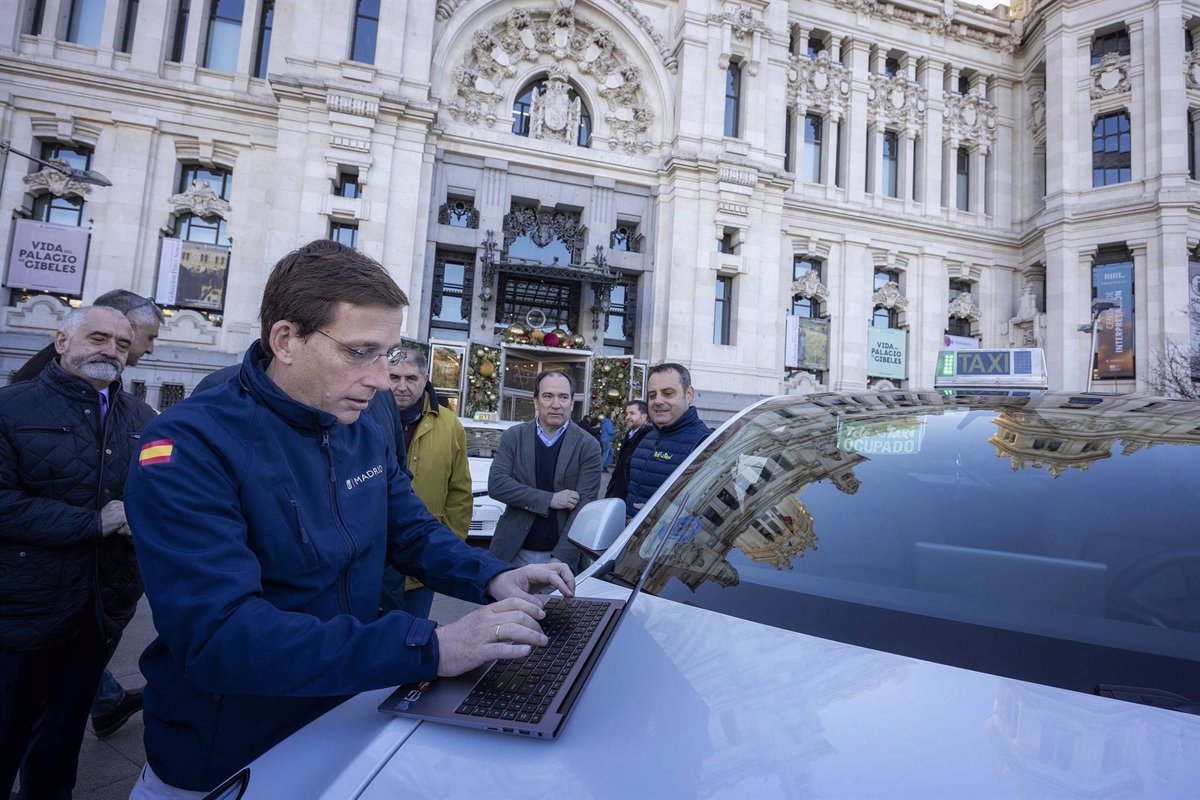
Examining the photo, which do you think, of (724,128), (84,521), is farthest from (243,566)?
(724,128)

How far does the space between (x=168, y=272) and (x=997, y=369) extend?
1844 cm

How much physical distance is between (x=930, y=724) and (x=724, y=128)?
20.3m

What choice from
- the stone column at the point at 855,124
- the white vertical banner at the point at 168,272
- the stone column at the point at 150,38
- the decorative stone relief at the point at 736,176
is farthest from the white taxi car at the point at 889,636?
the stone column at the point at 855,124

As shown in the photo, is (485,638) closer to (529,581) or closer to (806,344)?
(529,581)

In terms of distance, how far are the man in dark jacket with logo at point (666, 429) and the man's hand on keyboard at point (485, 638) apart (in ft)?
9.77

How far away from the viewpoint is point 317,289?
1388 mm

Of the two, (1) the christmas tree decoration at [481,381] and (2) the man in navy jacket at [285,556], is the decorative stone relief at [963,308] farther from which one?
(2) the man in navy jacket at [285,556]

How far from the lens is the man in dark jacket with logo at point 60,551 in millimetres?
2176

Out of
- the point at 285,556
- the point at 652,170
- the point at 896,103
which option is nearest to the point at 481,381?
the point at 652,170

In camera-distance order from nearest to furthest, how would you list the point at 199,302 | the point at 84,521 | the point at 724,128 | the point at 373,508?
the point at 373,508
the point at 84,521
the point at 199,302
the point at 724,128

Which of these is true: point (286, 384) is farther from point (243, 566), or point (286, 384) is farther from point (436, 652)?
point (436, 652)

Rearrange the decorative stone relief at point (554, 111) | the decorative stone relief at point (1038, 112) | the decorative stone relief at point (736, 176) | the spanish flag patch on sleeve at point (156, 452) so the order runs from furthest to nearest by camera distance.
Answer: the decorative stone relief at point (1038, 112)
the decorative stone relief at point (554, 111)
the decorative stone relief at point (736, 176)
the spanish flag patch on sleeve at point (156, 452)

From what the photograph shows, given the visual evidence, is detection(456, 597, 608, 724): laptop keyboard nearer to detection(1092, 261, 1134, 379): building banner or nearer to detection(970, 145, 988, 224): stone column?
detection(1092, 261, 1134, 379): building banner

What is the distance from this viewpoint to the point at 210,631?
107 centimetres
